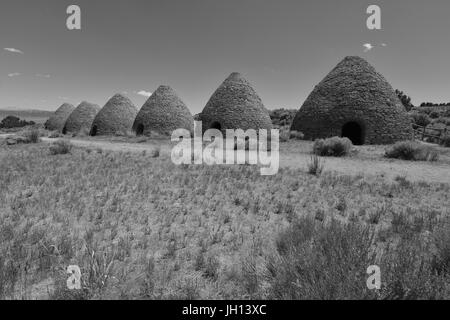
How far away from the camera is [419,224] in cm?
442

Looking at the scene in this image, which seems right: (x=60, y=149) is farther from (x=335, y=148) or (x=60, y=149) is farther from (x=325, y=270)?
(x=335, y=148)

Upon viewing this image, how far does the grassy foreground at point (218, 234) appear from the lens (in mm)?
2664

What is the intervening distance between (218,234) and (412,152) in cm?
1099

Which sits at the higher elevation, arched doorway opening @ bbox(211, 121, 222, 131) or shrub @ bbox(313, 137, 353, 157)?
arched doorway opening @ bbox(211, 121, 222, 131)

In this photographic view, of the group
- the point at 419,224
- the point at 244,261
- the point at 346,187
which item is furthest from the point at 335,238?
the point at 346,187

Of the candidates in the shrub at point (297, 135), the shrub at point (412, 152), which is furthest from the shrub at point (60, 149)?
the shrub at point (412, 152)

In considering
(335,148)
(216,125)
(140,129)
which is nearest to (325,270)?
(335,148)

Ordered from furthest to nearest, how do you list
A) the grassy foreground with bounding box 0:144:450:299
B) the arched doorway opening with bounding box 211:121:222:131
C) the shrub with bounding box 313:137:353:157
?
the arched doorway opening with bounding box 211:121:222:131 → the shrub with bounding box 313:137:353:157 → the grassy foreground with bounding box 0:144:450:299

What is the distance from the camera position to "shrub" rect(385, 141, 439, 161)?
11.4 m

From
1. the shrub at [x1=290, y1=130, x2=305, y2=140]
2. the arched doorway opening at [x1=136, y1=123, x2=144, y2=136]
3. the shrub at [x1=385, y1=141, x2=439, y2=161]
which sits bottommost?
the shrub at [x1=385, y1=141, x2=439, y2=161]

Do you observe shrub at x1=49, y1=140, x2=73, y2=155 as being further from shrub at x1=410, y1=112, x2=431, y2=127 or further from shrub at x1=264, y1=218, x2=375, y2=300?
shrub at x1=410, y1=112, x2=431, y2=127

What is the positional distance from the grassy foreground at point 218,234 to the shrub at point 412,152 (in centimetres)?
493

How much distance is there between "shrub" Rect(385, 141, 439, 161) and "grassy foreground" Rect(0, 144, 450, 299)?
4.93 metres

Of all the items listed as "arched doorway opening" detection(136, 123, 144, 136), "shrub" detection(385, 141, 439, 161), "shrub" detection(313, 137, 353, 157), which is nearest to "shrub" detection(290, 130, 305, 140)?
"shrub" detection(313, 137, 353, 157)
